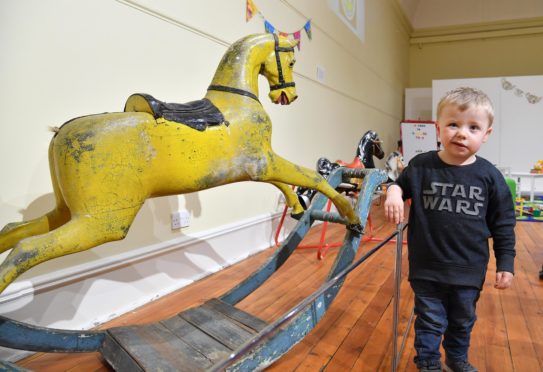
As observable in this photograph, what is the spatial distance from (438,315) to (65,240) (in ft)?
3.55

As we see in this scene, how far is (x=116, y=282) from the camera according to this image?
1.72m

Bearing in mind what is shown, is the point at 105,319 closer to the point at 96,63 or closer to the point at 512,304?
the point at 96,63

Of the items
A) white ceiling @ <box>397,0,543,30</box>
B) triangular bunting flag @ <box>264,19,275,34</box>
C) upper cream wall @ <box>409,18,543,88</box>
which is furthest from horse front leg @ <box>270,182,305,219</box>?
upper cream wall @ <box>409,18,543,88</box>

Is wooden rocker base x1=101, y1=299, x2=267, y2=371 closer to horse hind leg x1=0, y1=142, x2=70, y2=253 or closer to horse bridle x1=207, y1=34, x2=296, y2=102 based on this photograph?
horse hind leg x1=0, y1=142, x2=70, y2=253

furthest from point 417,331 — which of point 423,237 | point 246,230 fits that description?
point 246,230

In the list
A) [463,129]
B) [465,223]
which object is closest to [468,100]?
[463,129]

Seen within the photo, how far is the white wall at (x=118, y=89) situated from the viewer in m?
1.36

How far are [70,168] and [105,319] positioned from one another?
0.96 m

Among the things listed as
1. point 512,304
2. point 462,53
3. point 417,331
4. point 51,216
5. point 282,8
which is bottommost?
point 512,304

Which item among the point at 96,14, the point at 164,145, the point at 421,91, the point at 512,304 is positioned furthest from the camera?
the point at 421,91

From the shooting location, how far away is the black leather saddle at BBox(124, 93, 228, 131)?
1062 mm

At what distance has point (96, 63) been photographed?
5.25 feet

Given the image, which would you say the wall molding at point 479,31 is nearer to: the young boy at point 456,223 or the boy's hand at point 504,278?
the young boy at point 456,223

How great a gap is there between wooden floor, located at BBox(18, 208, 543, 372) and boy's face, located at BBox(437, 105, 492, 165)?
2.53 ft
